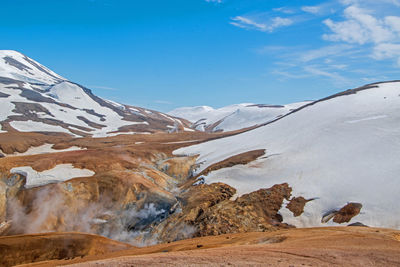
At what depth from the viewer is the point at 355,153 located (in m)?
35.8

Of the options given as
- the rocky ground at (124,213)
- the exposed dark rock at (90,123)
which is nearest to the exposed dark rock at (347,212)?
the rocky ground at (124,213)

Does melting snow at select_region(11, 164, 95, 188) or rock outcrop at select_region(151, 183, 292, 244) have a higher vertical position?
melting snow at select_region(11, 164, 95, 188)

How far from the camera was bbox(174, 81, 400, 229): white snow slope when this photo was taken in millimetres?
27328

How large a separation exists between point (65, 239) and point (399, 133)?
4051cm

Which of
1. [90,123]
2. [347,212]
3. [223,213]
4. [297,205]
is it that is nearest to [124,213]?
[223,213]

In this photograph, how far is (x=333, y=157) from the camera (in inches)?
1439

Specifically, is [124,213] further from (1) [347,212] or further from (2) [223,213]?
(1) [347,212]

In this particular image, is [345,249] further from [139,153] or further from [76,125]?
[76,125]

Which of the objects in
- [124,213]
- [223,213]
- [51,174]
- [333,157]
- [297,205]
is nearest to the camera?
[223,213]

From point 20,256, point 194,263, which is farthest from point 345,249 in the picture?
point 20,256

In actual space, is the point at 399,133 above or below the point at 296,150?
above

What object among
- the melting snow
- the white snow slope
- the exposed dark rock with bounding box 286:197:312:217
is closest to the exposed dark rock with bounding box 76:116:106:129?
the white snow slope

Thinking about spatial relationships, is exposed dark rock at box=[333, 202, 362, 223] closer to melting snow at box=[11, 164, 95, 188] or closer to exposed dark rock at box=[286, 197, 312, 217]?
exposed dark rock at box=[286, 197, 312, 217]

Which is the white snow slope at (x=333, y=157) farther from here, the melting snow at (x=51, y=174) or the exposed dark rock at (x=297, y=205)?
the melting snow at (x=51, y=174)
